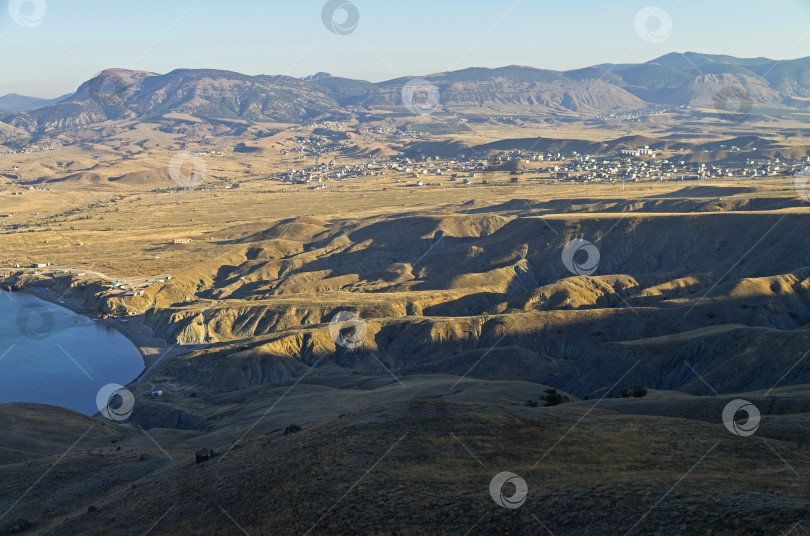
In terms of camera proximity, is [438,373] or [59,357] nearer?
[438,373]

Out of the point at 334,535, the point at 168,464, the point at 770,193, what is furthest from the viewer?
the point at 770,193

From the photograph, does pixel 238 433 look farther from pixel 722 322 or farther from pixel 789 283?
pixel 789 283

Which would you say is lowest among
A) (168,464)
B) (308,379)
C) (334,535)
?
(308,379)

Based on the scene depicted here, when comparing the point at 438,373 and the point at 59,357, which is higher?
the point at 59,357

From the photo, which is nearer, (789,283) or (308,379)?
(308,379)

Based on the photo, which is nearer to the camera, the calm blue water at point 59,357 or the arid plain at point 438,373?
the arid plain at point 438,373

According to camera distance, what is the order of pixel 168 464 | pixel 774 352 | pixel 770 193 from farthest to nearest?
pixel 770 193, pixel 774 352, pixel 168 464

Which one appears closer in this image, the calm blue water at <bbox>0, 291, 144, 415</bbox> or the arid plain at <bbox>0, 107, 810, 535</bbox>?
the arid plain at <bbox>0, 107, 810, 535</bbox>

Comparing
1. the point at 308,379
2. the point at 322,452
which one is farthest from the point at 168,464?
the point at 308,379
